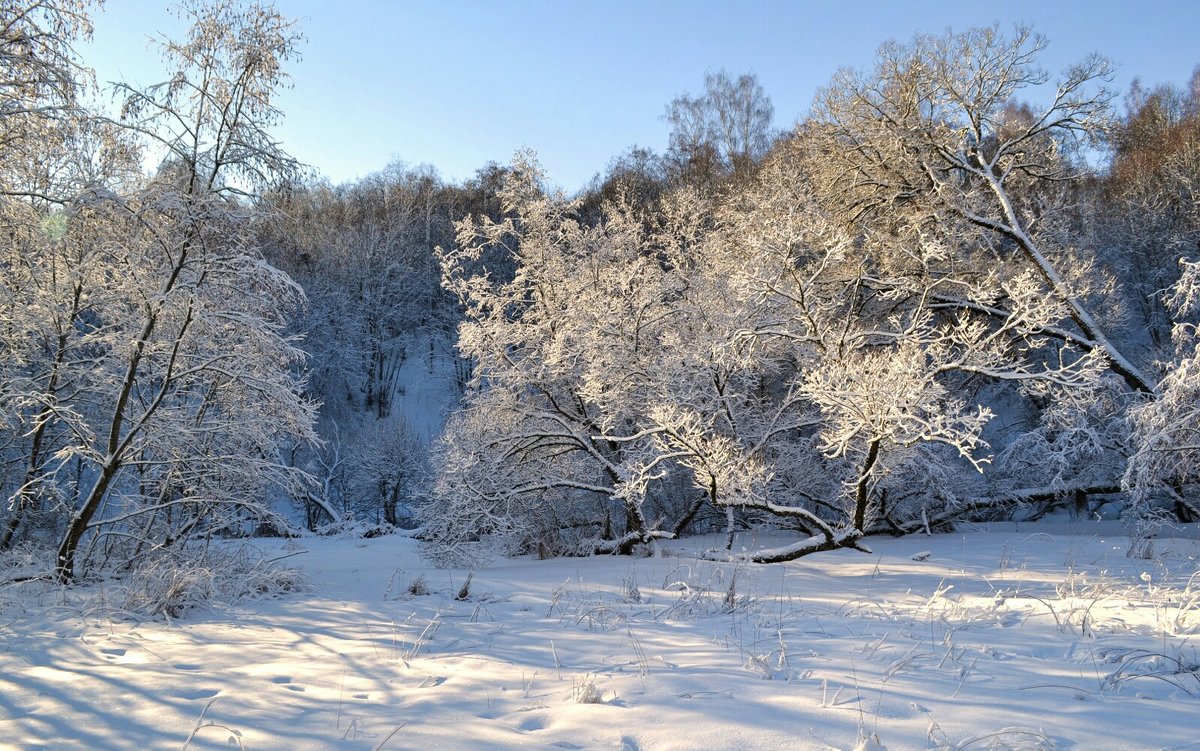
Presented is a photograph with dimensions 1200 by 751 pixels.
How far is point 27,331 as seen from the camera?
9.22 meters

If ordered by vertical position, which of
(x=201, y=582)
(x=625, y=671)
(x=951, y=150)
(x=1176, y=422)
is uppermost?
(x=951, y=150)

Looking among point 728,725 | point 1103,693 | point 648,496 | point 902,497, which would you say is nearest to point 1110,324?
point 902,497

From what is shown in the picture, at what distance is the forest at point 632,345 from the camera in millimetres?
7223

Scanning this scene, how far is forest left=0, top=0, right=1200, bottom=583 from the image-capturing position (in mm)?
7223

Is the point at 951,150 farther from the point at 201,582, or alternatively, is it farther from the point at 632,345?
the point at 201,582

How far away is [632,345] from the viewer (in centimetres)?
1168

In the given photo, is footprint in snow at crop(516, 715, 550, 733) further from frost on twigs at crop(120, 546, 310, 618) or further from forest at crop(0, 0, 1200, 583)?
forest at crop(0, 0, 1200, 583)

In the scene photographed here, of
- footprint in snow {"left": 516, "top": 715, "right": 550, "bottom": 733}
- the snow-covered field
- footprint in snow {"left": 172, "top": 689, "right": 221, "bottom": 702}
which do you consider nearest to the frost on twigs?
the snow-covered field

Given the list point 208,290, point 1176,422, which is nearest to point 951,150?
point 1176,422

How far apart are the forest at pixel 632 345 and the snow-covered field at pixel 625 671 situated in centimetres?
253

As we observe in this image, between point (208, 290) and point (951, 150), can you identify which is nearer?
point (208, 290)

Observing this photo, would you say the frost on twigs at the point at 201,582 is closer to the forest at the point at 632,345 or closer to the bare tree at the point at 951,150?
the forest at the point at 632,345

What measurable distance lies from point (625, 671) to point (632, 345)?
27.5ft

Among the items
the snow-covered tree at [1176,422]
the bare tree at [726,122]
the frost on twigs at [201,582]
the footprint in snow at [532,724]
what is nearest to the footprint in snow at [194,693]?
the footprint in snow at [532,724]
